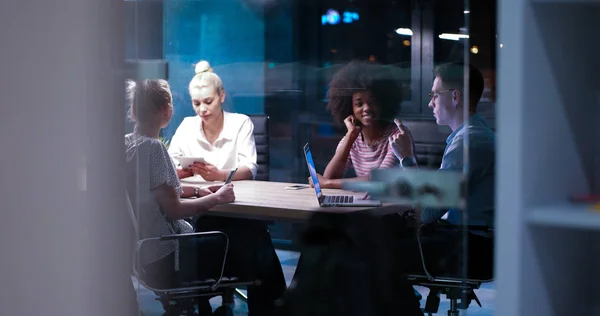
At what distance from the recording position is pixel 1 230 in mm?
2539

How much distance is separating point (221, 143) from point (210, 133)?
0.18 feet

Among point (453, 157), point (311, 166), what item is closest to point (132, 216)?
point (311, 166)

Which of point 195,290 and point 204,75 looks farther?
point 195,290

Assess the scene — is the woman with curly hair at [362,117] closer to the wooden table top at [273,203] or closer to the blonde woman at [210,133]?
the wooden table top at [273,203]

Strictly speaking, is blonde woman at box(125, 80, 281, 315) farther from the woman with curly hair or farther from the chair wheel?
the woman with curly hair

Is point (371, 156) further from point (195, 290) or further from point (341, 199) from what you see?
point (195, 290)

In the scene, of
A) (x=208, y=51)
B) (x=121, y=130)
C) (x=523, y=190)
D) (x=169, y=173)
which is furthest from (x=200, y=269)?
(x=523, y=190)

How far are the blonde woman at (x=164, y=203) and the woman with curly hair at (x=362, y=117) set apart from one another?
0.42m

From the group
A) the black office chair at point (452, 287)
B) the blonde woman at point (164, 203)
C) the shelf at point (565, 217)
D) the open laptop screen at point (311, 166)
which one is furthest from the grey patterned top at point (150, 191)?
the shelf at point (565, 217)

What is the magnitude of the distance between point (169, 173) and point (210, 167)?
152mm

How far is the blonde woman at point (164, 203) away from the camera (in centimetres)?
271

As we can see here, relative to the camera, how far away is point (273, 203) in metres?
2.80

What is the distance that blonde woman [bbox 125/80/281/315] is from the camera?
2705mm

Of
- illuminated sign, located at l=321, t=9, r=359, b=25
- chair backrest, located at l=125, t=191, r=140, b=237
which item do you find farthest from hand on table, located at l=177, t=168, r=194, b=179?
illuminated sign, located at l=321, t=9, r=359, b=25
